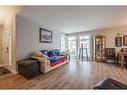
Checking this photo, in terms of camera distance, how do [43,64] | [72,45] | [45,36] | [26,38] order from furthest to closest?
[72,45], [45,36], [26,38], [43,64]

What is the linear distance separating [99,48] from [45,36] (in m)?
3.57

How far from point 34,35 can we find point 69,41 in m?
4.52

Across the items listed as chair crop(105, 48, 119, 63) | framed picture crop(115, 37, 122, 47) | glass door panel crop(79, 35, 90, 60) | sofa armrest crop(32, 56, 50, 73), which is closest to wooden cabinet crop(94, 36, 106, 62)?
chair crop(105, 48, 119, 63)

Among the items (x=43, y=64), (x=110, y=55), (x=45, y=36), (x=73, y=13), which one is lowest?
(x=43, y=64)

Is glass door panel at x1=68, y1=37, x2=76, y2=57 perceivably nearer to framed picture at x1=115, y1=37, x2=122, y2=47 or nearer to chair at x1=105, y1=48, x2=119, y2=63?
chair at x1=105, y1=48, x2=119, y2=63

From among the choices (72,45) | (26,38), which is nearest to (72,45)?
(72,45)

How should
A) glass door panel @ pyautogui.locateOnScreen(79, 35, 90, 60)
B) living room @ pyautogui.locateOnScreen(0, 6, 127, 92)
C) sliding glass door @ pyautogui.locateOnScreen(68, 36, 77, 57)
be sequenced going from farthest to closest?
sliding glass door @ pyautogui.locateOnScreen(68, 36, 77, 57) → glass door panel @ pyautogui.locateOnScreen(79, 35, 90, 60) → living room @ pyautogui.locateOnScreen(0, 6, 127, 92)

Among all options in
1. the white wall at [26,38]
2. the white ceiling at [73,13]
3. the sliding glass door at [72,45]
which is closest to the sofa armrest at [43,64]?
the white wall at [26,38]

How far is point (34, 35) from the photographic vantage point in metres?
4.84

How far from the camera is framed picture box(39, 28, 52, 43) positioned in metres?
5.33

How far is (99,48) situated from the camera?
7023 millimetres

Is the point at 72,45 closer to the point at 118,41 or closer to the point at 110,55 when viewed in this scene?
the point at 110,55
